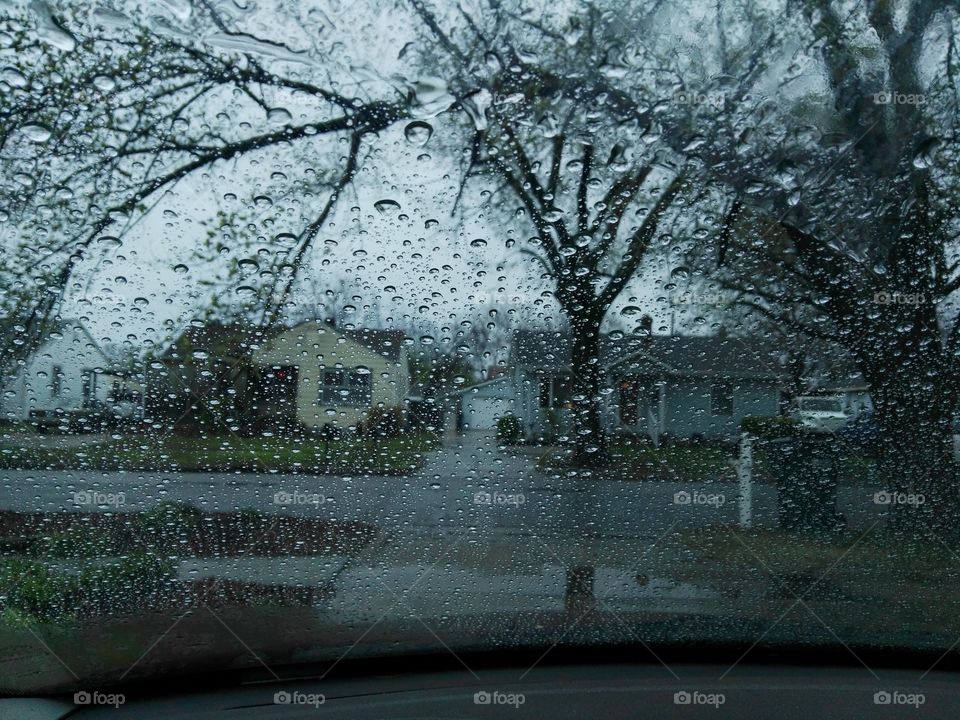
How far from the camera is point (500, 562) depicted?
490 cm

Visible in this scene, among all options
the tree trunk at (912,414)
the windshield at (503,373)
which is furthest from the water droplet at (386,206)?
the tree trunk at (912,414)

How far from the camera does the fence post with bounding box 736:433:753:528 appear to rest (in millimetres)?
5184

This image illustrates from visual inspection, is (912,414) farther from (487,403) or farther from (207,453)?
(207,453)

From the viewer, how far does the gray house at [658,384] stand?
4.87m

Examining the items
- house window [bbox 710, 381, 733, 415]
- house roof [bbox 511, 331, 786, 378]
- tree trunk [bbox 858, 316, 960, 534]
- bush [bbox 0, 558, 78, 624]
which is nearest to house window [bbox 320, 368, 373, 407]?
house roof [bbox 511, 331, 786, 378]

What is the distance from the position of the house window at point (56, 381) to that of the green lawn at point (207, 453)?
31cm

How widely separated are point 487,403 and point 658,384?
107 centimetres

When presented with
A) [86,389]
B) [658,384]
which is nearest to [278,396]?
[86,389]

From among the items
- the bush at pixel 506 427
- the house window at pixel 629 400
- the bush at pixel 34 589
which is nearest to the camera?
the bush at pixel 34 589

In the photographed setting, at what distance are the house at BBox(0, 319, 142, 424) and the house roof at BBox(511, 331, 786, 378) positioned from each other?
→ 222 centimetres

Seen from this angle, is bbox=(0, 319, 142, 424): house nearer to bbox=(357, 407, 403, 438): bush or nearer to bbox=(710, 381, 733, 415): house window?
bbox=(357, 407, 403, 438): bush

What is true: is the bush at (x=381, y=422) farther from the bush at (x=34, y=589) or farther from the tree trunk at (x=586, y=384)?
the bush at (x=34, y=589)

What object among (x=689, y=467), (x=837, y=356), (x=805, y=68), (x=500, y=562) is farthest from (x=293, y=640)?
(x=805, y=68)

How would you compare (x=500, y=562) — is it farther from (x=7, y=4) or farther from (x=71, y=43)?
(x=7, y=4)
